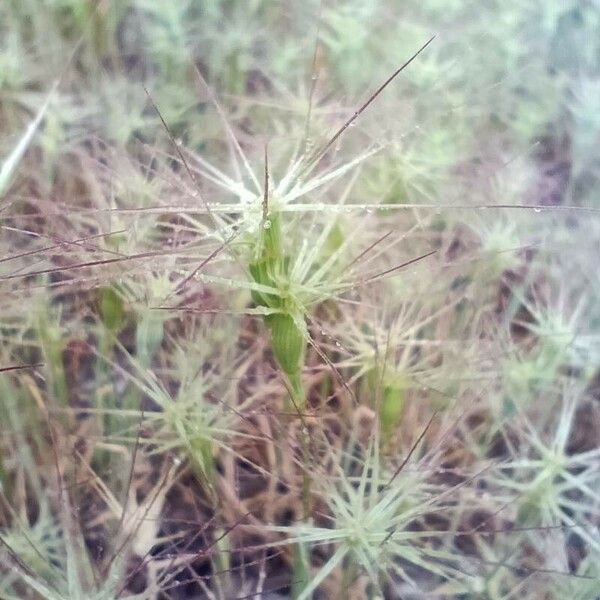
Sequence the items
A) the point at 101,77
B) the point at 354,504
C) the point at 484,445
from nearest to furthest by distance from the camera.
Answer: the point at 354,504
the point at 484,445
the point at 101,77

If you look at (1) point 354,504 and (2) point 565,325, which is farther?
(2) point 565,325

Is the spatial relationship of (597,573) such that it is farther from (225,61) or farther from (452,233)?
(225,61)

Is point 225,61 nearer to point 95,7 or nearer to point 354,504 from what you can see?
point 95,7

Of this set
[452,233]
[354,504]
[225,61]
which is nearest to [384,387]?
[354,504]

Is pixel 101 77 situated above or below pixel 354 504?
above

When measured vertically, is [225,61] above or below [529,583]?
above

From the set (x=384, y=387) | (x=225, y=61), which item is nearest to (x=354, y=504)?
(x=384, y=387)

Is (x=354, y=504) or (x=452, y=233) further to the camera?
(x=452, y=233)

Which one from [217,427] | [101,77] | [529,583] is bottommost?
[529,583]

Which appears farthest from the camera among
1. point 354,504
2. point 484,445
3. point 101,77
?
point 101,77
